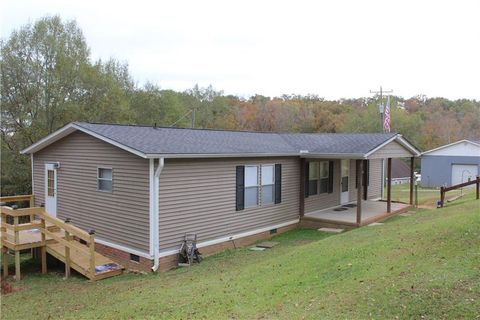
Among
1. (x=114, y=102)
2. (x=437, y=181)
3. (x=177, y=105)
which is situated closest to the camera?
(x=114, y=102)

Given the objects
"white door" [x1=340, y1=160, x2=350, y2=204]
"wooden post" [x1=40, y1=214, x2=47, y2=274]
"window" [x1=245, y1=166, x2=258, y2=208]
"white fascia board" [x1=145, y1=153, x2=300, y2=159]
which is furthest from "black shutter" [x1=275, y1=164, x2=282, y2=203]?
"wooden post" [x1=40, y1=214, x2=47, y2=274]

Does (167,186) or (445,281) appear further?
(167,186)

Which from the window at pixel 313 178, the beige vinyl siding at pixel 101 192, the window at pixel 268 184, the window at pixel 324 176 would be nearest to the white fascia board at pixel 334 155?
the window at pixel 313 178

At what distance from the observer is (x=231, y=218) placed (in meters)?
11.5

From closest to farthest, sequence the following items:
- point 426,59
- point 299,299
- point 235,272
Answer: point 299,299
point 235,272
point 426,59

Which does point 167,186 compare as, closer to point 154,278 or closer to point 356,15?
point 154,278

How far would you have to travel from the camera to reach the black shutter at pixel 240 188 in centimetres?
1169

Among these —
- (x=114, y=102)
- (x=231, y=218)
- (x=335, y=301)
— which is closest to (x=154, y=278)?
(x=231, y=218)

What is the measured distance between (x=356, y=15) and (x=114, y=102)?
1612cm

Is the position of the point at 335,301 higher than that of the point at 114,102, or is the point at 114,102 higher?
the point at 114,102

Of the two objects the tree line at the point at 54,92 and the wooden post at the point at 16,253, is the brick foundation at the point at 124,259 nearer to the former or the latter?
the wooden post at the point at 16,253

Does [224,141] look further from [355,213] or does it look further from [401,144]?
[401,144]

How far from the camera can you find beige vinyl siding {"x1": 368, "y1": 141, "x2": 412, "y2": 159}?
13.6 meters

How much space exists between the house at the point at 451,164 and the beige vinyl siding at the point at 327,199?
18655mm
